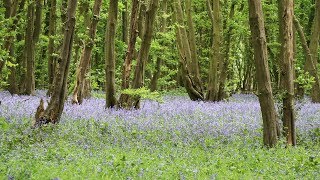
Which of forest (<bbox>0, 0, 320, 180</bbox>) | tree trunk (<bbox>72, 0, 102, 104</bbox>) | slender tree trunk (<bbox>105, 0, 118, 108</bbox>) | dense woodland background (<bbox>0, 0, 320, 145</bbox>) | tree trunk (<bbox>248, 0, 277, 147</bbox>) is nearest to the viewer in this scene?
forest (<bbox>0, 0, 320, 180</bbox>)

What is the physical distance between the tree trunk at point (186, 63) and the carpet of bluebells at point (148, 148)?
1012cm

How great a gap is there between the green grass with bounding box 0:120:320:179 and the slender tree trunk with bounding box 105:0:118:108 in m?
5.39

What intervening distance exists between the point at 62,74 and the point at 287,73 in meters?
5.31

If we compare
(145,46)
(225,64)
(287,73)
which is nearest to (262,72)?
(287,73)

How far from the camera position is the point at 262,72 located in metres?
9.95

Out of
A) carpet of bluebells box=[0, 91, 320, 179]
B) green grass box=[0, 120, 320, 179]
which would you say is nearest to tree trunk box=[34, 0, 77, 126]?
carpet of bluebells box=[0, 91, 320, 179]

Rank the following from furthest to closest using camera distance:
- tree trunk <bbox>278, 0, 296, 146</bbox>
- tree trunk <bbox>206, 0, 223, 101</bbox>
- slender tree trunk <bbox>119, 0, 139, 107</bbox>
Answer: tree trunk <bbox>206, 0, 223, 101</bbox> → slender tree trunk <bbox>119, 0, 139, 107</bbox> → tree trunk <bbox>278, 0, 296, 146</bbox>

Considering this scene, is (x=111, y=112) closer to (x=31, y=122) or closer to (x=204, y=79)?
(x=31, y=122)

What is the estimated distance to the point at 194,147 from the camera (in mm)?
9516

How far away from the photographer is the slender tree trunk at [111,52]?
16.0 metres

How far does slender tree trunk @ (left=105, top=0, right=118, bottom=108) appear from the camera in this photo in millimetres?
15984

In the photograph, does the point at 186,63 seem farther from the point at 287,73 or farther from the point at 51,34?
the point at 287,73

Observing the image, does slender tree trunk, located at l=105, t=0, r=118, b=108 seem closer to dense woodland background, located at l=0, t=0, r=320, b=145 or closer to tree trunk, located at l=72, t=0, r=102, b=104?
dense woodland background, located at l=0, t=0, r=320, b=145

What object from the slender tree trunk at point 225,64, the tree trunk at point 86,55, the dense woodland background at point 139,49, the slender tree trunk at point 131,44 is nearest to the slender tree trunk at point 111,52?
the dense woodland background at point 139,49
